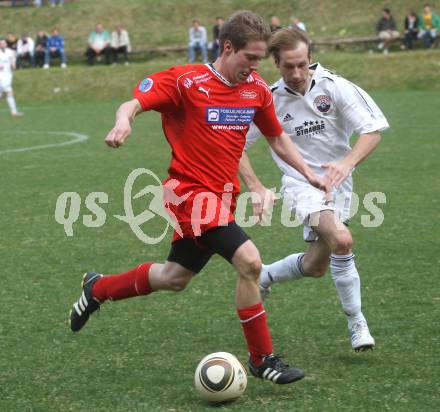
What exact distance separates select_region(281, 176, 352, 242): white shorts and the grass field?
0.69m

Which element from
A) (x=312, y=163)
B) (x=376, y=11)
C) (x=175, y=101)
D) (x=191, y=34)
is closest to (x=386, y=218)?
(x=312, y=163)

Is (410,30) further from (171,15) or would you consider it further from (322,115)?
(322,115)

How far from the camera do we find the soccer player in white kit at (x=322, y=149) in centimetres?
517

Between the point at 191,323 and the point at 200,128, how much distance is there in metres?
1.57

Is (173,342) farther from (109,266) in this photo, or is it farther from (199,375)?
(109,266)

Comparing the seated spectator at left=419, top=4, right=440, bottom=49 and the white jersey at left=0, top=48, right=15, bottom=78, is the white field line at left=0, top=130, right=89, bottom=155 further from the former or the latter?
the seated spectator at left=419, top=4, right=440, bottom=49

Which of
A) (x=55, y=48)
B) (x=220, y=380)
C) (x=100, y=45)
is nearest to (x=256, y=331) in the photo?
(x=220, y=380)

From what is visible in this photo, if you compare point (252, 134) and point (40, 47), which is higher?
point (252, 134)

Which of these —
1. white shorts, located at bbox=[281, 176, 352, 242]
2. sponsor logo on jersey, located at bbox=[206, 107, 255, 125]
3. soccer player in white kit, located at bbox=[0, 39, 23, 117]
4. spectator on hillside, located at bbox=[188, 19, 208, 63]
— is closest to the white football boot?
white shorts, located at bbox=[281, 176, 352, 242]

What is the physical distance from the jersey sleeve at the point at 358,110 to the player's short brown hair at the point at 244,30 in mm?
953

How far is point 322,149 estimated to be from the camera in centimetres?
559

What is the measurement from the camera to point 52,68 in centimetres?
3086

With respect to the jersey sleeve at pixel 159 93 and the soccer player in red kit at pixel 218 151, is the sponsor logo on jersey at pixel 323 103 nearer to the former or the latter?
the soccer player in red kit at pixel 218 151

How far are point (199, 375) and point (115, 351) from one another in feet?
3.19
